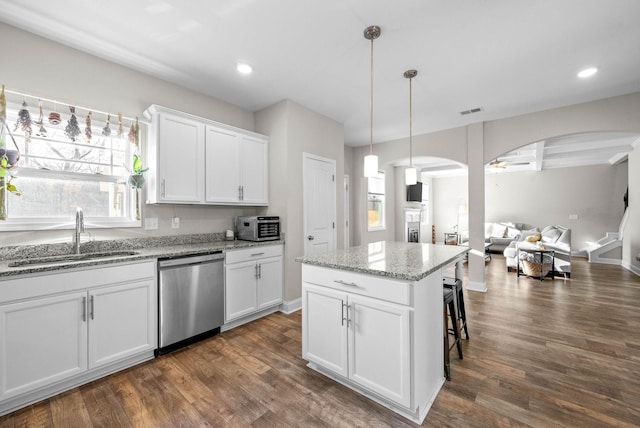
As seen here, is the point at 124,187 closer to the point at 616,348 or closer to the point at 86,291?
the point at 86,291

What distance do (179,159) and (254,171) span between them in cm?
92

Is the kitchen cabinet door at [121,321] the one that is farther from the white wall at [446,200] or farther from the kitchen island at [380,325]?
the white wall at [446,200]

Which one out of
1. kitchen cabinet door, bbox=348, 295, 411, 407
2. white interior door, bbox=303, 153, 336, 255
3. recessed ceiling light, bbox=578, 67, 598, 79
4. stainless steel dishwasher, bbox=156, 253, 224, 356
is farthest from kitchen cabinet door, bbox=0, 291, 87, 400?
recessed ceiling light, bbox=578, 67, 598, 79

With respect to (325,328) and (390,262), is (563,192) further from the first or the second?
(325,328)

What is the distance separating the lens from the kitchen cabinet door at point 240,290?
9.37ft

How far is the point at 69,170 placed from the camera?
2.42m

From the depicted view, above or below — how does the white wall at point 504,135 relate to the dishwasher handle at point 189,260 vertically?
above

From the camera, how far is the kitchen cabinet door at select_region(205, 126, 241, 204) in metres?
3.03

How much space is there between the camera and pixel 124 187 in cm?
275

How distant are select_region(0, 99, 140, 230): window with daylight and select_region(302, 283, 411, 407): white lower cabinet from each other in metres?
2.13

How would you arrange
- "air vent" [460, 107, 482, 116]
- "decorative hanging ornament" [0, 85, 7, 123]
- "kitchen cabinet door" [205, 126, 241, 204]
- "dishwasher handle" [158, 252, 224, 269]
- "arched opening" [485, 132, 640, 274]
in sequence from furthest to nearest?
"arched opening" [485, 132, 640, 274] → "air vent" [460, 107, 482, 116] → "kitchen cabinet door" [205, 126, 241, 204] → "dishwasher handle" [158, 252, 224, 269] → "decorative hanging ornament" [0, 85, 7, 123]

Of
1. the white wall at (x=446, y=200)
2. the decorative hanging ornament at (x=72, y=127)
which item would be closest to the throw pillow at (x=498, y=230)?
the white wall at (x=446, y=200)

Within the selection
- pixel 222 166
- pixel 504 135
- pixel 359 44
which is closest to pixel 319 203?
pixel 222 166

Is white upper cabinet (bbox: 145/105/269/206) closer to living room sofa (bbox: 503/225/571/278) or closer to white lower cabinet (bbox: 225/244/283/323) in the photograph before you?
white lower cabinet (bbox: 225/244/283/323)
